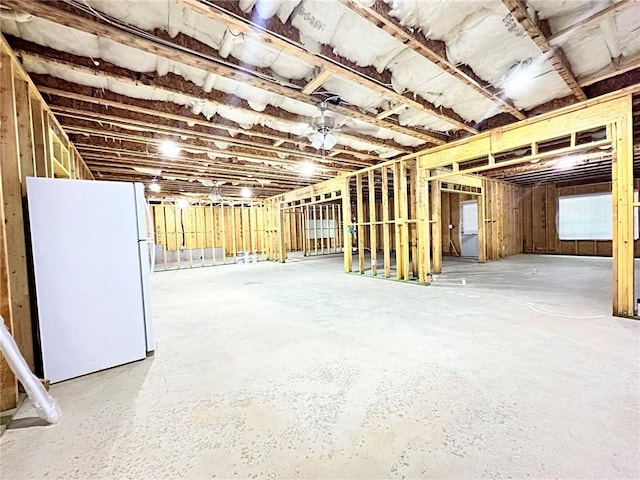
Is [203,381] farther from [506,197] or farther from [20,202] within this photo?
[506,197]

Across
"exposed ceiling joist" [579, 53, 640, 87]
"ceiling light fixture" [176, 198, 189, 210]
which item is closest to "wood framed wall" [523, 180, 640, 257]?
"exposed ceiling joist" [579, 53, 640, 87]

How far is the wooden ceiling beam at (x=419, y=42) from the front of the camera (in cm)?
190

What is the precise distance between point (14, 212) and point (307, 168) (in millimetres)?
5107

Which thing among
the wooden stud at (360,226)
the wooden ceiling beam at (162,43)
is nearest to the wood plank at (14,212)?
the wooden ceiling beam at (162,43)

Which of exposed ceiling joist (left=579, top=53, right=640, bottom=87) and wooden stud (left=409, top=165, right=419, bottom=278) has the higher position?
exposed ceiling joist (left=579, top=53, right=640, bottom=87)

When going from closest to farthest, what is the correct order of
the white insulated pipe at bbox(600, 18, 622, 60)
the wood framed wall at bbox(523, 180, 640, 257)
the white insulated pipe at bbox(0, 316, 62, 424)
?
the white insulated pipe at bbox(0, 316, 62, 424) < the white insulated pipe at bbox(600, 18, 622, 60) < the wood framed wall at bbox(523, 180, 640, 257)

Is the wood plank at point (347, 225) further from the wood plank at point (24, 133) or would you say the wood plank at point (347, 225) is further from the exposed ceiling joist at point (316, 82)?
the wood plank at point (24, 133)

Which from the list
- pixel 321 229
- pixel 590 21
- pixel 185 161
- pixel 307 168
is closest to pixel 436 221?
pixel 307 168

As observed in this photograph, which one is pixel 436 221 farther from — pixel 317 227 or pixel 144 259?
pixel 317 227

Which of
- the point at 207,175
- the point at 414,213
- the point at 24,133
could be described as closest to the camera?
the point at 24,133

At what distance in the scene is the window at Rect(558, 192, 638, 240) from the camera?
30.1 ft

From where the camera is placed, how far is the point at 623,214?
3221 mm

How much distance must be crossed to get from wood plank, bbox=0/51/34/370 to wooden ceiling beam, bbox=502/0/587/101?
3.60m

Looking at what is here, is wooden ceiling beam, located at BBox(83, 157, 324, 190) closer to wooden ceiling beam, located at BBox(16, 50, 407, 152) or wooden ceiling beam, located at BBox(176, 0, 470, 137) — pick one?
wooden ceiling beam, located at BBox(16, 50, 407, 152)
